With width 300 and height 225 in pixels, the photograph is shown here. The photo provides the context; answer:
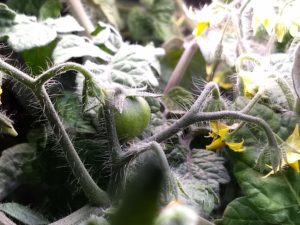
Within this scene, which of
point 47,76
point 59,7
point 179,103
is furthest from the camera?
point 59,7

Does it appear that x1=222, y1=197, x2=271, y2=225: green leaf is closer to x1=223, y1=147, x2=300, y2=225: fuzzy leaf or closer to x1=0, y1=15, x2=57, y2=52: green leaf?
x1=223, y1=147, x2=300, y2=225: fuzzy leaf

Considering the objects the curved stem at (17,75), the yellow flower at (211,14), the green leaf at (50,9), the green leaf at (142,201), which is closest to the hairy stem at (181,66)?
the yellow flower at (211,14)

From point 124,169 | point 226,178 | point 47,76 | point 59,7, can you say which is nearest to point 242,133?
point 226,178

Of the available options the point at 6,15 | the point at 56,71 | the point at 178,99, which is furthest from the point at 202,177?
the point at 6,15

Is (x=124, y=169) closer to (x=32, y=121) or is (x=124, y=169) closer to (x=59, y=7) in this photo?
(x=32, y=121)

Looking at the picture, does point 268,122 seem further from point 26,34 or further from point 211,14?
point 26,34

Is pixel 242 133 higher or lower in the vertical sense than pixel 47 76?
lower

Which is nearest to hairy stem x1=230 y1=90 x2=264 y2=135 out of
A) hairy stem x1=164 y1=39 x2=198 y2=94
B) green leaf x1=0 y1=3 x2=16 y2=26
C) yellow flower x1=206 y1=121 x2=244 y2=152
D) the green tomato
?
yellow flower x1=206 y1=121 x2=244 y2=152
